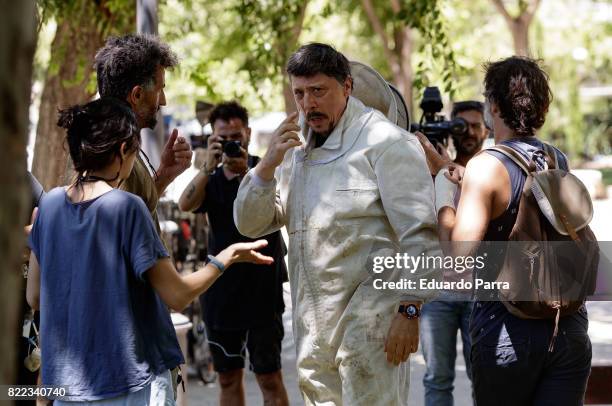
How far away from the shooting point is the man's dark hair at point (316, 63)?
3996mm

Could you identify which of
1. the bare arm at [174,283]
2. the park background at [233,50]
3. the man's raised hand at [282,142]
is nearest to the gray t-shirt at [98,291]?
the bare arm at [174,283]

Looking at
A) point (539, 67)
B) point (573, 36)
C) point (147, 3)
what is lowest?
point (539, 67)

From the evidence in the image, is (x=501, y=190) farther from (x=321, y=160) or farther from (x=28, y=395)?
(x=28, y=395)

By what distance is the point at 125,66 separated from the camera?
3910 mm

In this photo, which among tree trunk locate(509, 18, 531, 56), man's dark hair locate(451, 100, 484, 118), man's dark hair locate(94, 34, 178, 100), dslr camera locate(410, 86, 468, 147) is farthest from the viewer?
tree trunk locate(509, 18, 531, 56)

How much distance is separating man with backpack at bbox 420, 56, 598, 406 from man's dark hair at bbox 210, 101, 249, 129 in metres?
2.76

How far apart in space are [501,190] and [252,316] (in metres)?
2.66

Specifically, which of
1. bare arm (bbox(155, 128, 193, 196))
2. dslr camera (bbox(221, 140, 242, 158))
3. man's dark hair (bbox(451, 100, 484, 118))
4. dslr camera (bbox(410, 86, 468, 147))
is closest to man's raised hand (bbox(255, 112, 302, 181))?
bare arm (bbox(155, 128, 193, 196))

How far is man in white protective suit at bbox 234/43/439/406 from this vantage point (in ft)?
12.5

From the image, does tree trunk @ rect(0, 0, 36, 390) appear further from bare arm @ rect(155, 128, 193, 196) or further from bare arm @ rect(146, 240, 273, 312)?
bare arm @ rect(155, 128, 193, 196)

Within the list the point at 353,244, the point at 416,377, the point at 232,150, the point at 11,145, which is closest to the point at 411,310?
the point at 353,244

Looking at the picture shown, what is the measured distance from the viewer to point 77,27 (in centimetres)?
985

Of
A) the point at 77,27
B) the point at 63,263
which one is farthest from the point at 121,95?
the point at 77,27

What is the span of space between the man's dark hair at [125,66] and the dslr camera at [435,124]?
1.95 metres
